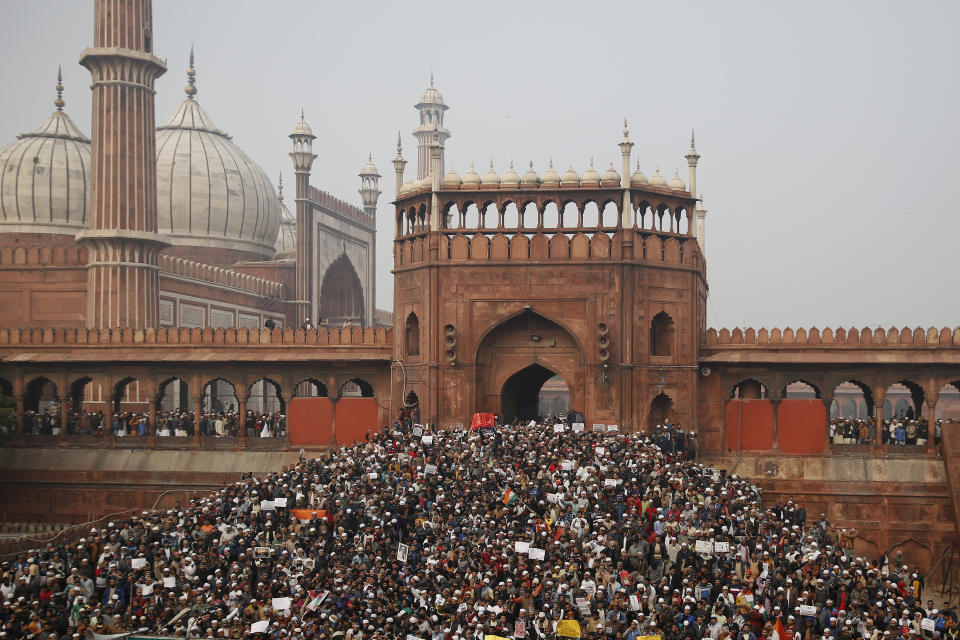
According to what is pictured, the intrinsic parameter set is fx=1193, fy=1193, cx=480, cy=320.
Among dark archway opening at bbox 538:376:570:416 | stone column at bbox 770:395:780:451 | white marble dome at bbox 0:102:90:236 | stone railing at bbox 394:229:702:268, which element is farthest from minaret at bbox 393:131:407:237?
dark archway opening at bbox 538:376:570:416

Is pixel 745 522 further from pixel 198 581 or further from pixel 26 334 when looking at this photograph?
pixel 26 334

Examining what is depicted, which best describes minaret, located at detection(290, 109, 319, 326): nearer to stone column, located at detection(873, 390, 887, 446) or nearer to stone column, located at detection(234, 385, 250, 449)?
stone column, located at detection(234, 385, 250, 449)

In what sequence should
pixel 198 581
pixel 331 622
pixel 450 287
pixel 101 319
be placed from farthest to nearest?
1. pixel 101 319
2. pixel 450 287
3. pixel 198 581
4. pixel 331 622

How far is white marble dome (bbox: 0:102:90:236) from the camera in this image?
4416 centimetres

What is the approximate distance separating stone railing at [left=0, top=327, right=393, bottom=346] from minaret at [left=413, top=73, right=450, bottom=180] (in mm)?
38475

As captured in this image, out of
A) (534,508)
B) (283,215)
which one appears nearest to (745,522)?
(534,508)

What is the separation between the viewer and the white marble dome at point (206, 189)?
1912 inches

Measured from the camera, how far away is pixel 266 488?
76.1 ft

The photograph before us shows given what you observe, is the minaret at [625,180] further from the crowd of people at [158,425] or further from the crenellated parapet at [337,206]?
the crenellated parapet at [337,206]

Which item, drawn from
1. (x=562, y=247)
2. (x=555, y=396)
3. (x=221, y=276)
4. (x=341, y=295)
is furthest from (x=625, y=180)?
(x=555, y=396)

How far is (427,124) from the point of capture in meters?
71.9

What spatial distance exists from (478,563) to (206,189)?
3310 cm

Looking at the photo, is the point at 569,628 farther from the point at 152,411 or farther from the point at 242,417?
the point at 152,411

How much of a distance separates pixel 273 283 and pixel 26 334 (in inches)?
707
